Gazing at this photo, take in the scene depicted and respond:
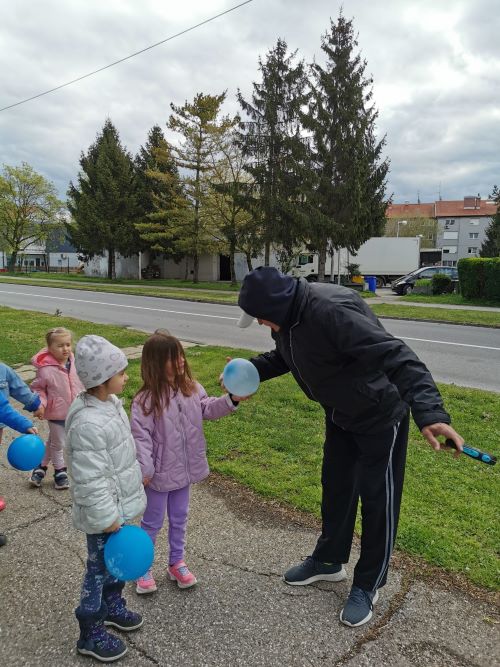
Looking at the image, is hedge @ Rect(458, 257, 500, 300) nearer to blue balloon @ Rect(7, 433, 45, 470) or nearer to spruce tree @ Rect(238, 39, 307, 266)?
spruce tree @ Rect(238, 39, 307, 266)

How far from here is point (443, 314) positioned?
16422 mm


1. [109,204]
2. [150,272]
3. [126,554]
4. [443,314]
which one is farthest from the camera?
[150,272]

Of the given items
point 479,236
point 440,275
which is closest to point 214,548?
point 440,275

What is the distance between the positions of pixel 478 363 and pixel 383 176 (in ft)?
73.2

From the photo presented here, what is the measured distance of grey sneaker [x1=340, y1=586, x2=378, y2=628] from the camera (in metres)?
2.52

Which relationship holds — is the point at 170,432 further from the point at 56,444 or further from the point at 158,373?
the point at 56,444

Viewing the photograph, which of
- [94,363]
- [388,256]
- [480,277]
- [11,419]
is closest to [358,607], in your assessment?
[94,363]

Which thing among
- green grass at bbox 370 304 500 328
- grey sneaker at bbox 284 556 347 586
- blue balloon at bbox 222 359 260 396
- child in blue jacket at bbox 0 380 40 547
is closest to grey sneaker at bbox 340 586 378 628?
grey sneaker at bbox 284 556 347 586

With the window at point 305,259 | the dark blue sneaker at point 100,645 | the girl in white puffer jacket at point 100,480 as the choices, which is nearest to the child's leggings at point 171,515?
A: the girl in white puffer jacket at point 100,480

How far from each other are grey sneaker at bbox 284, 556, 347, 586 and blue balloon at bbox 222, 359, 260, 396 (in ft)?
3.54

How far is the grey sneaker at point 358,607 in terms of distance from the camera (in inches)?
99.3

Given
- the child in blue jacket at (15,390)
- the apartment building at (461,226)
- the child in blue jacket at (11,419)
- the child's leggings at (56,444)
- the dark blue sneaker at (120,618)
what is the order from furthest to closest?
the apartment building at (461,226) < the child's leggings at (56,444) < the child in blue jacket at (15,390) < the child in blue jacket at (11,419) < the dark blue sneaker at (120,618)

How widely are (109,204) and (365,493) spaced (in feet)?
117

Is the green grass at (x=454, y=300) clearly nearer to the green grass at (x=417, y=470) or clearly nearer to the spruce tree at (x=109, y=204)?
the green grass at (x=417, y=470)
